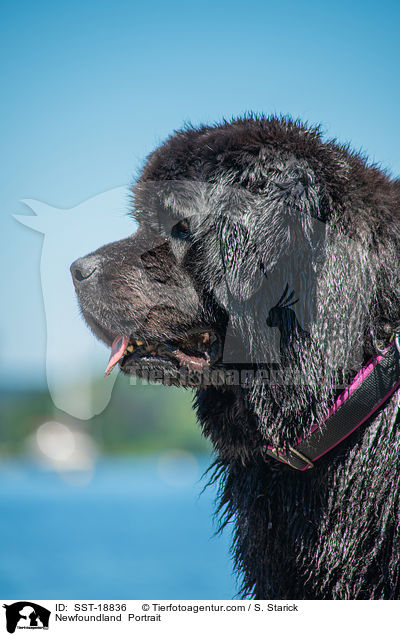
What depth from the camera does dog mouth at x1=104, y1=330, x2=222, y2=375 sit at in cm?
157

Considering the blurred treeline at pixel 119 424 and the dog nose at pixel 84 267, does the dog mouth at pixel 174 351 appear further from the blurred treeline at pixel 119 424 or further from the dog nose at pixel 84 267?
the blurred treeline at pixel 119 424

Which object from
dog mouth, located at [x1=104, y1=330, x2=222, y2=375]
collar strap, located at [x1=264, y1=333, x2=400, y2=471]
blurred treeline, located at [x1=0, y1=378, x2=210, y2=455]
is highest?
dog mouth, located at [x1=104, y1=330, x2=222, y2=375]

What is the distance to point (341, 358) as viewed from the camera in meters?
1.40

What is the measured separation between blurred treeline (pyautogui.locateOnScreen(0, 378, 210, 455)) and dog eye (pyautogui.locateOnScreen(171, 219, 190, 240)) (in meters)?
4.26

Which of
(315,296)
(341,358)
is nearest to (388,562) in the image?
(341,358)

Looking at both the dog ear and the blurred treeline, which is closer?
the dog ear

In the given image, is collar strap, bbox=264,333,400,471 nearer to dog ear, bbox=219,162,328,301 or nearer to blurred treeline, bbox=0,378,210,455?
dog ear, bbox=219,162,328,301

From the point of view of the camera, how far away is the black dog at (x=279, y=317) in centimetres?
139

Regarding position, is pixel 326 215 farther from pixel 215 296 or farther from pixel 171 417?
pixel 171 417
